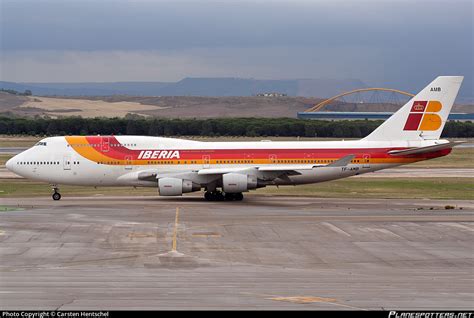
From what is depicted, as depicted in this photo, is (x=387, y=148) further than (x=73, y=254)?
Yes

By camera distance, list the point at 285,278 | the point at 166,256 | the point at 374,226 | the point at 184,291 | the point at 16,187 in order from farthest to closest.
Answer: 1. the point at 16,187
2. the point at 374,226
3. the point at 166,256
4. the point at 285,278
5. the point at 184,291

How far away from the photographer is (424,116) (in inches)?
1997

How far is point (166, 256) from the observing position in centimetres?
2798

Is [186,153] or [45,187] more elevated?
[186,153]

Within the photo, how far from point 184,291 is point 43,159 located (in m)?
30.2

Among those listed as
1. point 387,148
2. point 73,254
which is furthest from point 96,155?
point 73,254

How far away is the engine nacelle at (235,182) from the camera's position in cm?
4744

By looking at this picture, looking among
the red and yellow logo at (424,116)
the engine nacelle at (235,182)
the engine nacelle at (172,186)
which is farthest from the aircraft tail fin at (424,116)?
the engine nacelle at (172,186)

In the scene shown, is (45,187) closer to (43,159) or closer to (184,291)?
(43,159)

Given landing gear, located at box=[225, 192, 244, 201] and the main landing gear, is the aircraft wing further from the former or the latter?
landing gear, located at box=[225, 192, 244, 201]

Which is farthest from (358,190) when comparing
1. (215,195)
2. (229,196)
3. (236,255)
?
(236,255)

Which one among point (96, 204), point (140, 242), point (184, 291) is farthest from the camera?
point (96, 204)

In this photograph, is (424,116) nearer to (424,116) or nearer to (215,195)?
(424,116)

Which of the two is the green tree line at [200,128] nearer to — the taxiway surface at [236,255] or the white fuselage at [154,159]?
the white fuselage at [154,159]
